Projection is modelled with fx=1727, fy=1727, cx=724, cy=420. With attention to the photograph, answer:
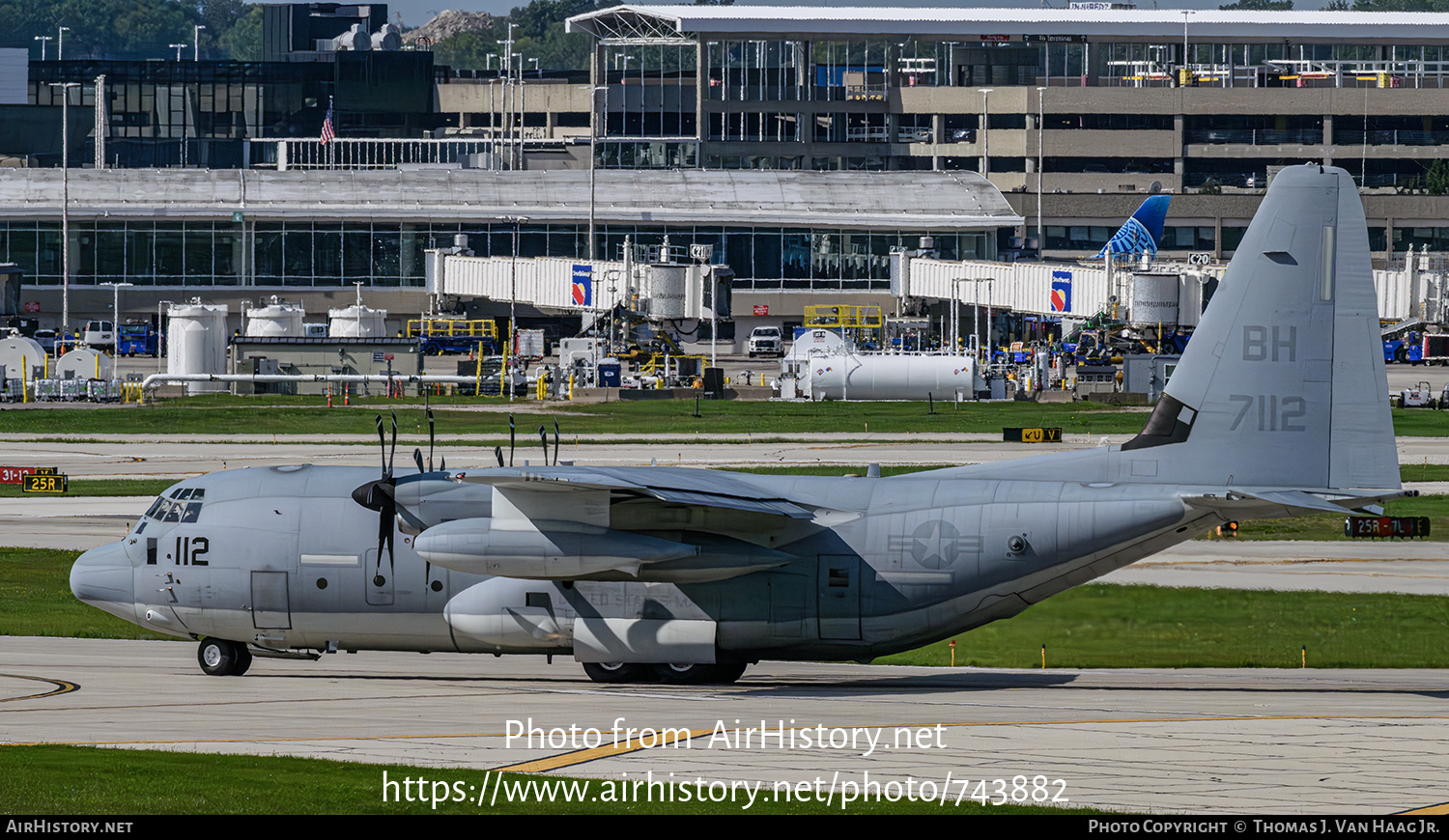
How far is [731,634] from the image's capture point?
30484mm

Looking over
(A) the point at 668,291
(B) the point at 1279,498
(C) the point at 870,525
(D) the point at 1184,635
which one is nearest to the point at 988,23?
(A) the point at 668,291

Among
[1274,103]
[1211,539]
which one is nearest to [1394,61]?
[1274,103]

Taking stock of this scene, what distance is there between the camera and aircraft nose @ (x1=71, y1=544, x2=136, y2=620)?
A: 32594mm

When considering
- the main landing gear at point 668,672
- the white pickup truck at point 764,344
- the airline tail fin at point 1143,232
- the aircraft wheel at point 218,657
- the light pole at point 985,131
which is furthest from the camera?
the light pole at point 985,131

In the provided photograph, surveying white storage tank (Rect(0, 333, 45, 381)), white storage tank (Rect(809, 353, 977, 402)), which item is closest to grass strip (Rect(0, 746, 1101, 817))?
white storage tank (Rect(809, 353, 977, 402))

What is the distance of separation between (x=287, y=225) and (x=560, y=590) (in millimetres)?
106758

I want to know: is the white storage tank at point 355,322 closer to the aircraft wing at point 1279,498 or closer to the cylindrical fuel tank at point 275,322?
the cylindrical fuel tank at point 275,322

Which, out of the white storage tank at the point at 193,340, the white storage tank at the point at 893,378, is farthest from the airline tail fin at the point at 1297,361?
the white storage tank at the point at 193,340

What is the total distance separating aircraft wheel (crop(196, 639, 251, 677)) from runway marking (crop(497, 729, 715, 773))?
10444 millimetres

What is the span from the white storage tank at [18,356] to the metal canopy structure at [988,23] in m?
78.0

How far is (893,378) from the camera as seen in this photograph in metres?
94.2

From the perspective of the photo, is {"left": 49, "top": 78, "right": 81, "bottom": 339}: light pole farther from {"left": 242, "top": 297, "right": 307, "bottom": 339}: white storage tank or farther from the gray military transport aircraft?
A: the gray military transport aircraft

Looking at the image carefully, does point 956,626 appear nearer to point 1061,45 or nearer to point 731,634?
point 731,634

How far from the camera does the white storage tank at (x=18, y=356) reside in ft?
321
